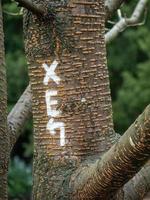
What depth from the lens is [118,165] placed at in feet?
6.37

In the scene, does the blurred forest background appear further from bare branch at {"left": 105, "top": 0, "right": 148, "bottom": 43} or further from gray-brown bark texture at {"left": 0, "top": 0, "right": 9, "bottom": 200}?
gray-brown bark texture at {"left": 0, "top": 0, "right": 9, "bottom": 200}

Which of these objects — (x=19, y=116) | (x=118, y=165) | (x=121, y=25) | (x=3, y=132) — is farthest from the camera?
(x=121, y=25)

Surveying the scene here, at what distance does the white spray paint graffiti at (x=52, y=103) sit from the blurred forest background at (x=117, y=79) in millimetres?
10265

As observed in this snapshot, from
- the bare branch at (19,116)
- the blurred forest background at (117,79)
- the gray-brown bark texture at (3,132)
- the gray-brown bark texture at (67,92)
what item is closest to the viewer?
the gray-brown bark texture at (3,132)

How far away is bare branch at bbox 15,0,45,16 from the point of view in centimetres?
216

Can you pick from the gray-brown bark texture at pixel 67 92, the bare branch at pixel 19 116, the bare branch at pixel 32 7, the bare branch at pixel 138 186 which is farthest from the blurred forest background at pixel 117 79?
the bare branch at pixel 32 7

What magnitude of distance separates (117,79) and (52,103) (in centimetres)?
1537

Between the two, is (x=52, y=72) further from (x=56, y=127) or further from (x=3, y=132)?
(x=3, y=132)

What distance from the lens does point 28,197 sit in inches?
509

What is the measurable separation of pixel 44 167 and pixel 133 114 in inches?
519

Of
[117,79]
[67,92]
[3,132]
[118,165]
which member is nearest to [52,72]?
[67,92]

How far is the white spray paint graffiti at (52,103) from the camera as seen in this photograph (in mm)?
2342

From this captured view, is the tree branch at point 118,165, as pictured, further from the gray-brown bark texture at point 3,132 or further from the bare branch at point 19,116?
the bare branch at point 19,116

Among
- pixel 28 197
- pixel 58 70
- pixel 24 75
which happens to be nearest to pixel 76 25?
pixel 58 70
